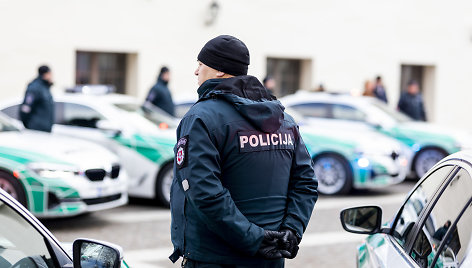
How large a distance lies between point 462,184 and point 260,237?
85 cm

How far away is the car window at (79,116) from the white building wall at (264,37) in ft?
Result: 15.6

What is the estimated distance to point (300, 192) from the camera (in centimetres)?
377

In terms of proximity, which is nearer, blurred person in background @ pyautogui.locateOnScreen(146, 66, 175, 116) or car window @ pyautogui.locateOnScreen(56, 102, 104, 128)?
car window @ pyautogui.locateOnScreen(56, 102, 104, 128)

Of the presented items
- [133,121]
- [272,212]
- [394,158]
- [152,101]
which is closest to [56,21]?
[152,101]

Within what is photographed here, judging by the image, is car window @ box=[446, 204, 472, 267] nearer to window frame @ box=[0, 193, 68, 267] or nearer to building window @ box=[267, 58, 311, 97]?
window frame @ box=[0, 193, 68, 267]

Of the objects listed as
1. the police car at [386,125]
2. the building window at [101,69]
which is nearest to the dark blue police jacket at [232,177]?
the police car at [386,125]

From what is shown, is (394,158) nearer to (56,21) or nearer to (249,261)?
(56,21)

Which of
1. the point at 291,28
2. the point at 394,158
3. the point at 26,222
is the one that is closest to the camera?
the point at 26,222

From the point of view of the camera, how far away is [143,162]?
10.8 metres

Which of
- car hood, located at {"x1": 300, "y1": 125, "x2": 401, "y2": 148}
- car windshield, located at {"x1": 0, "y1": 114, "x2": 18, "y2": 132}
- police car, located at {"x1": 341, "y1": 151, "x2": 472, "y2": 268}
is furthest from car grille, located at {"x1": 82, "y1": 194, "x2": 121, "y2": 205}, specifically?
police car, located at {"x1": 341, "y1": 151, "x2": 472, "y2": 268}

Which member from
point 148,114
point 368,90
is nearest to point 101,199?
point 148,114

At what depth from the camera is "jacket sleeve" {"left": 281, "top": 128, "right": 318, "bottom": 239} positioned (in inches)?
146

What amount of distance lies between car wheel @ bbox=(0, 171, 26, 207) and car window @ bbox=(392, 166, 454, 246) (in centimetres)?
521

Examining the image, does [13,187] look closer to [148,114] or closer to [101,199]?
[101,199]
